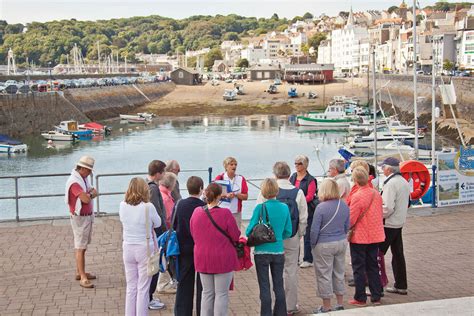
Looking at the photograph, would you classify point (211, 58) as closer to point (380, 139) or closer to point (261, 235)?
point (380, 139)

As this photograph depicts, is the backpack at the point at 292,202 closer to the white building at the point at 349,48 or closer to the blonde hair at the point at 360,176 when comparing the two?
the blonde hair at the point at 360,176

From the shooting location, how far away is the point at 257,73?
396 ft

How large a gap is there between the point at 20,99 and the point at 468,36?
56.8 m

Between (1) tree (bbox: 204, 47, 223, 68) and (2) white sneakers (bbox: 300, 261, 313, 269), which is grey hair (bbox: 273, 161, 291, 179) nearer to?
(2) white sneakers (bbox: 300, 261, 313, 269)

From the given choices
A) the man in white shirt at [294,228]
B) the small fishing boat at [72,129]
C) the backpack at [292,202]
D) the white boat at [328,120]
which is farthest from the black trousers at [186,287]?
the white boat at [328,120]

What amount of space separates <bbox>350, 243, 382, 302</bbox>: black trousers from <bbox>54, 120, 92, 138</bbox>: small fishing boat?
45.8 meters

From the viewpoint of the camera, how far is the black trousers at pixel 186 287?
6.95 m

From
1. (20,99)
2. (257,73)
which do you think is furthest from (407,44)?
(20,99)

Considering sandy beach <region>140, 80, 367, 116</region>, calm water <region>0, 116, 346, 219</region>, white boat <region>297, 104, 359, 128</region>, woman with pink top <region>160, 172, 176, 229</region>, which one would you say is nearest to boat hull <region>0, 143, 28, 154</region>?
calm water <region>0, 116, 346, 219</region>

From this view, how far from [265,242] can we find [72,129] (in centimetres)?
4760

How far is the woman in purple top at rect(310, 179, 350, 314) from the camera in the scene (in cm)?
Result: 725

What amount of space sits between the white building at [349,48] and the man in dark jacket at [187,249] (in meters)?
133

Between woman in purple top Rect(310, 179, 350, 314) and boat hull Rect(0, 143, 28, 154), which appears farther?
boat hull Rect(0, 143, 28, 154)

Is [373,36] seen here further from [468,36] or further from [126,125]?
[126,125]
